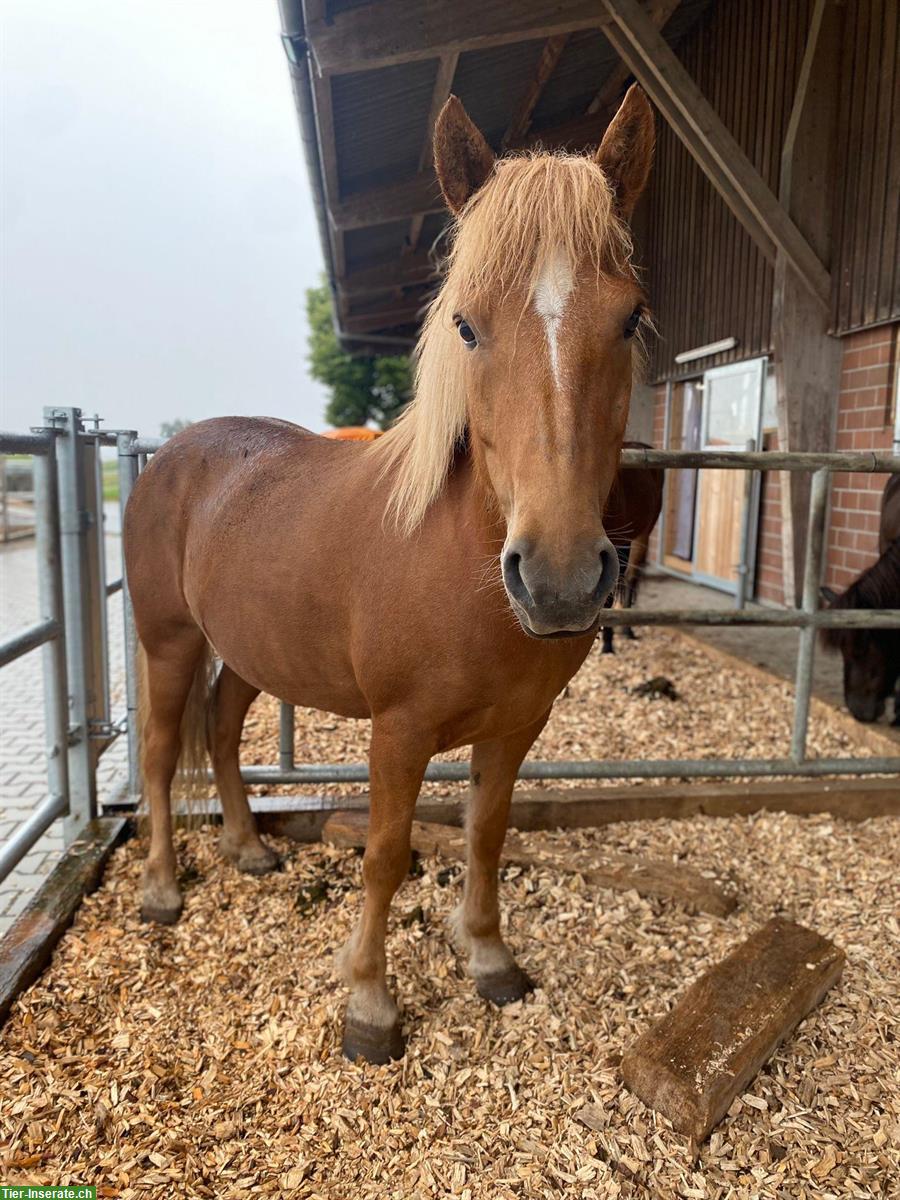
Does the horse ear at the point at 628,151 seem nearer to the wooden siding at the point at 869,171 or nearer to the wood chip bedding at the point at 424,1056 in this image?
the wood chip bedding at the point at 424,1056

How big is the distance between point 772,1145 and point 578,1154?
1.40 feet

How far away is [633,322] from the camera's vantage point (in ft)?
4.65

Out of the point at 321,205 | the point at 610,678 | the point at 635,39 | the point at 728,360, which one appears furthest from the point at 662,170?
the point at 610,678

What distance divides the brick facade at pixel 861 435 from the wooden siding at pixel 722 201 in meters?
1.49

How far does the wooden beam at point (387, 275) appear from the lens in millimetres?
11125

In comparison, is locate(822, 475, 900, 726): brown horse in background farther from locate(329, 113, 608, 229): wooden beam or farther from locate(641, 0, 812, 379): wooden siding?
locate(329, 113, 608, 229): wooden beam

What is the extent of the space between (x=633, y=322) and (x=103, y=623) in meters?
2.55

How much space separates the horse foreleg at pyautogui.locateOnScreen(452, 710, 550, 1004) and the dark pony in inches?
106

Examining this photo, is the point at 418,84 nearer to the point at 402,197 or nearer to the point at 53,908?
the point at 402,197

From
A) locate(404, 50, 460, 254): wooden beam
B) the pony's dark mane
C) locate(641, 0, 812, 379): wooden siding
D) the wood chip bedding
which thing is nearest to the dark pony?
the pony's dark mane

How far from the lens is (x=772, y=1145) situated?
1611mm

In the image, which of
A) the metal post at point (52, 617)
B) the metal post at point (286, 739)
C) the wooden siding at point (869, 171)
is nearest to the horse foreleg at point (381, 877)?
the metal post at point (286, 739)

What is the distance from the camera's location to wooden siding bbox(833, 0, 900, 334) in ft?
16.6

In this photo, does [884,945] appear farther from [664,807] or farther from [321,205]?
[321,205]
